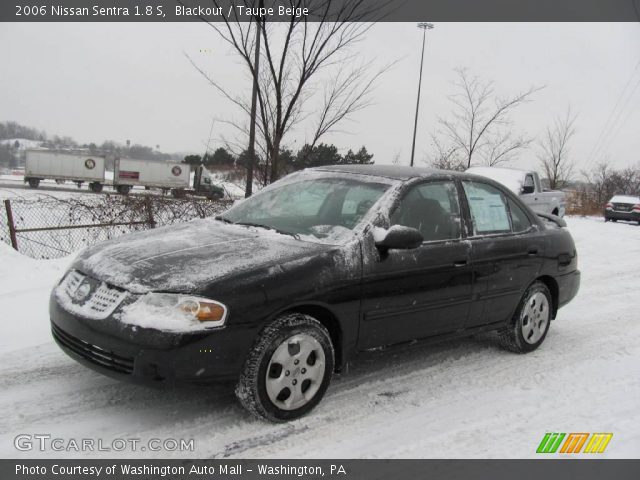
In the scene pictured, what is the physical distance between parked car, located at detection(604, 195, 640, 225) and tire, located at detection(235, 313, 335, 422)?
25.1 m

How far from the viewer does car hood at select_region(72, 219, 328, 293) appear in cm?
323

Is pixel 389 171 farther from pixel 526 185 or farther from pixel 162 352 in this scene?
pixel 526 185

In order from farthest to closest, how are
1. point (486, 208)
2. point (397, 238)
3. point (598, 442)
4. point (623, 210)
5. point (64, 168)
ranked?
point (64, 168) → point (623, 210) → point (486, 208) → point (397, 238) → point (598, 442)

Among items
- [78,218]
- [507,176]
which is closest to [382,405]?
[78,218]

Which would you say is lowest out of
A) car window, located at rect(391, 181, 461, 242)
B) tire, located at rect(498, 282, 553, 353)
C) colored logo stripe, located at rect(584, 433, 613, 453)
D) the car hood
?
colored logo stripe, located at rect(584, 433, 613, 453)

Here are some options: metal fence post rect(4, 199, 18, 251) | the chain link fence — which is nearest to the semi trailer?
the chain link fence

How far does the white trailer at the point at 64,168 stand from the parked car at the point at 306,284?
1739 inches

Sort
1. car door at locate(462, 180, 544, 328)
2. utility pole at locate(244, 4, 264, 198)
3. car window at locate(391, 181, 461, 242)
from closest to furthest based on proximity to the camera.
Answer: car window at locate(391, 181, 461, 242), car door at locate(462, 180, 544, 328), utility pole at locate(244, 4, 264, 198)

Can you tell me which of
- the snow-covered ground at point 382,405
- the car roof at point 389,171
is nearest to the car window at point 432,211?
the car roof at point 389,171

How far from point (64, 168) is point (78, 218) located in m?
39.0

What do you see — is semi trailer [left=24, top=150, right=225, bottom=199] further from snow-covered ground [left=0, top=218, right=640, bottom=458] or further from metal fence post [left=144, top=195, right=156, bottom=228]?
snow-covered ground [left=0, top=218, right=640, bottom=458]

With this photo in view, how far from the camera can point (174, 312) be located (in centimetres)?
311

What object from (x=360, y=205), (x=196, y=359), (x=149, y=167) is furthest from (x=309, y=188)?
(x=149, y=167)

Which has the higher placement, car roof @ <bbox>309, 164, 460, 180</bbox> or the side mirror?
car roof @ <bbox>309, 164, 460, 180</bbox>
